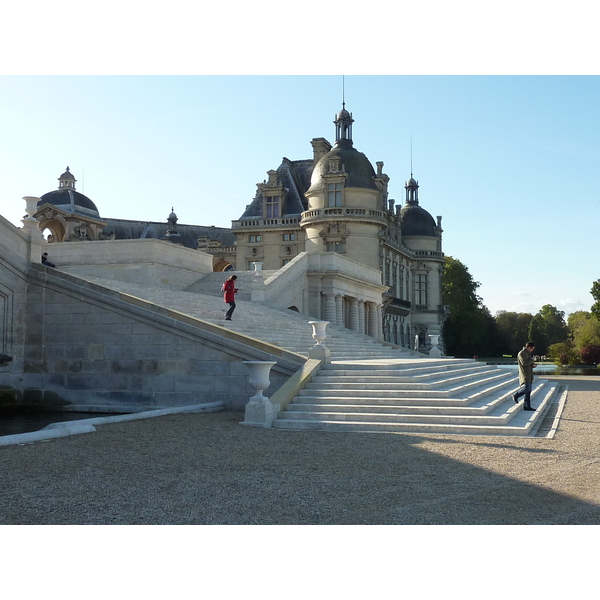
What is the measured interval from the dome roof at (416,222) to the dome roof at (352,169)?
1884cm

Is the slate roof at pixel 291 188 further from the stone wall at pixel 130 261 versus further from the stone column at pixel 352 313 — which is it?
the stone wall at pixel 130 261

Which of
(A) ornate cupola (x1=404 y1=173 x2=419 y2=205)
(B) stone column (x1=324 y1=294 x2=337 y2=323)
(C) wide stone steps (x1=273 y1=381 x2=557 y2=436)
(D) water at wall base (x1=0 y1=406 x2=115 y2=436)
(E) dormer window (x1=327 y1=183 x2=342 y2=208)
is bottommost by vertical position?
(D) water at wall base (x1=0 y1=406 x2=115 y2=436)

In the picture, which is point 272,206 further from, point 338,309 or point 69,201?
point 338,309

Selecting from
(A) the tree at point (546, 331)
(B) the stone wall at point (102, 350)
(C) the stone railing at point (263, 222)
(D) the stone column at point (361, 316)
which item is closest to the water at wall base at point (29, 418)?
(B) the stone wall at point (102, 350)

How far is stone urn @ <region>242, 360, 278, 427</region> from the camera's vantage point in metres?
13.4

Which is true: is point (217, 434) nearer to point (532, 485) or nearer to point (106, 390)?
point (532, 485)

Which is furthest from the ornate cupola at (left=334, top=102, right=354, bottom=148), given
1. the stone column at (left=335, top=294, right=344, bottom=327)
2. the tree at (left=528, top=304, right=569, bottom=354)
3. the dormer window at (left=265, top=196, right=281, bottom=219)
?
the tree at (left=528, top=304, right=569, bottom=354)

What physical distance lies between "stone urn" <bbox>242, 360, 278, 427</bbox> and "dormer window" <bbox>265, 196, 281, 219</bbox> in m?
40.5

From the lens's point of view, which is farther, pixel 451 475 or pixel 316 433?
pixel 316 433

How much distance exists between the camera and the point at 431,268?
2648 inches

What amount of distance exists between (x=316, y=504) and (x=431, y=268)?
6167cm

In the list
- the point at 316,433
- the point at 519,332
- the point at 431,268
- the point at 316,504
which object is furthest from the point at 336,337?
the point at 519,332

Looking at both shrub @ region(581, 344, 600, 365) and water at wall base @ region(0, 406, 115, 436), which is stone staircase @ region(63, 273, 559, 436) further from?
shrub @ region(581, 344, 600, 365)

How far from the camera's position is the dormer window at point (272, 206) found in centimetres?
5347
